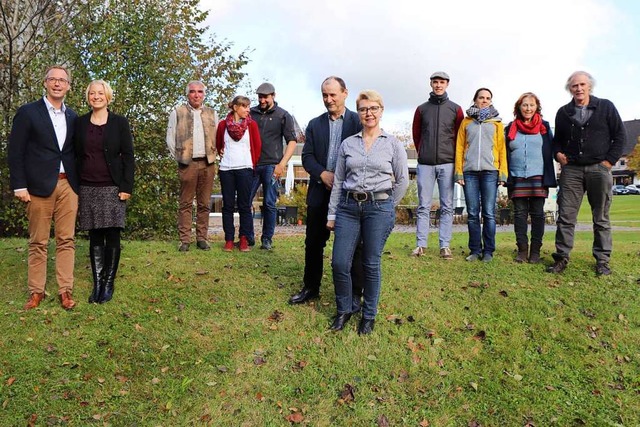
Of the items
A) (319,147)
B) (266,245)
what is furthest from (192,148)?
(319,147)

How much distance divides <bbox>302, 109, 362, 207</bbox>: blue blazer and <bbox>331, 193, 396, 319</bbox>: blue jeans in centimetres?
54

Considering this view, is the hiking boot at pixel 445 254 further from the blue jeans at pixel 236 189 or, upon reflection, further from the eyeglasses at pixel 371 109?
the eyeglasses at pixel 371 109

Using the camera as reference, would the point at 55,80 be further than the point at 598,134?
No

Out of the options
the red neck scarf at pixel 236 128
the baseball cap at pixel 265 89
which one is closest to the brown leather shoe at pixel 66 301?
the red neck scarf at pixel 236 128

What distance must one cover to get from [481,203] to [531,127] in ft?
4.03

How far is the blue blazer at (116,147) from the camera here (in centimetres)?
572

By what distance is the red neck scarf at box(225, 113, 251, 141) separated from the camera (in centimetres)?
758

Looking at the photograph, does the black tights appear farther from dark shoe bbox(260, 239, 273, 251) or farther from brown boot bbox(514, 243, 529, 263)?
brown boot bbox(514, 243, 529, 263)

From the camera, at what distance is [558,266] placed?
7.05m

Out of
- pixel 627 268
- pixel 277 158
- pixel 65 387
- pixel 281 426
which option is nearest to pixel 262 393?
pixel 281 426

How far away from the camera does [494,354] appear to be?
5156 mm

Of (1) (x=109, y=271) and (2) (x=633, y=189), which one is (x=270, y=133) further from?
(2) (x=633, y=189)

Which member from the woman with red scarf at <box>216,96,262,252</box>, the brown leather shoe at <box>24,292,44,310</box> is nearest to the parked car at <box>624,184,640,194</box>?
the woman with red scarf at <box>216,96,262,252</box>

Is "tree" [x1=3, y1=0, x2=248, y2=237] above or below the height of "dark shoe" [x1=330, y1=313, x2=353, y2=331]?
above
